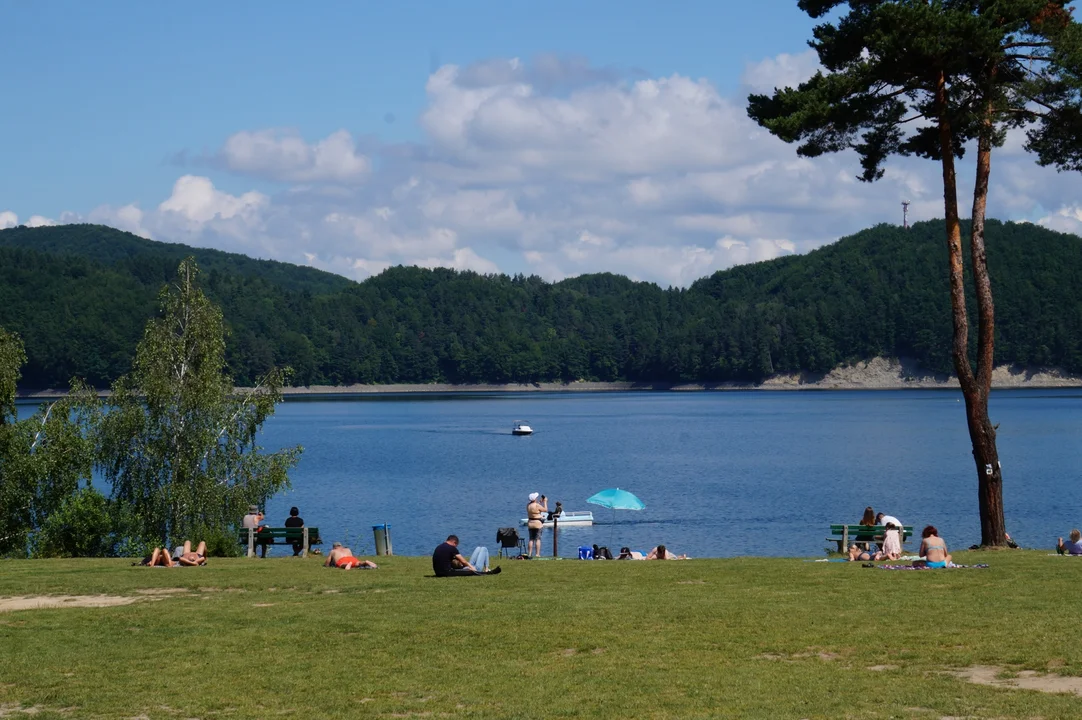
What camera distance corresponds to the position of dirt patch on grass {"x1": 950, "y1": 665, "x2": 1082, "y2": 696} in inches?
416

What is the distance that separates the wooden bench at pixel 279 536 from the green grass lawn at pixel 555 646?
6695 mm

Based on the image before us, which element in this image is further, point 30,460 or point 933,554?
point 30,460

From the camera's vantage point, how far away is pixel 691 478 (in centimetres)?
7438

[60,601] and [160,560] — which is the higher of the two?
[60,601]

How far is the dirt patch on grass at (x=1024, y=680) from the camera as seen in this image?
1056 cm

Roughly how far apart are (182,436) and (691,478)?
44.7 m

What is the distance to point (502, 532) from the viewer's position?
30.6 meters

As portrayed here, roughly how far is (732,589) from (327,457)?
8053 centimetres

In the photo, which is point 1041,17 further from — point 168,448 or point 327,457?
point 327,457

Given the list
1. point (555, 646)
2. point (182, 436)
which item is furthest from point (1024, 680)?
point (182, 436)

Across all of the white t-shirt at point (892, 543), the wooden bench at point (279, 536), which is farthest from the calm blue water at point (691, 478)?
the wooden bench at point (279, 536)

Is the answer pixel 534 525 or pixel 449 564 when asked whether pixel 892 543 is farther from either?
pixel 534 525

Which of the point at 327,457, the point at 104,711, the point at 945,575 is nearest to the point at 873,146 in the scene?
the point at 945,575

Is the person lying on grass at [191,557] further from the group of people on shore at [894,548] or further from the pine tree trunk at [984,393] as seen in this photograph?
the pine tree trunk at [984,393]
